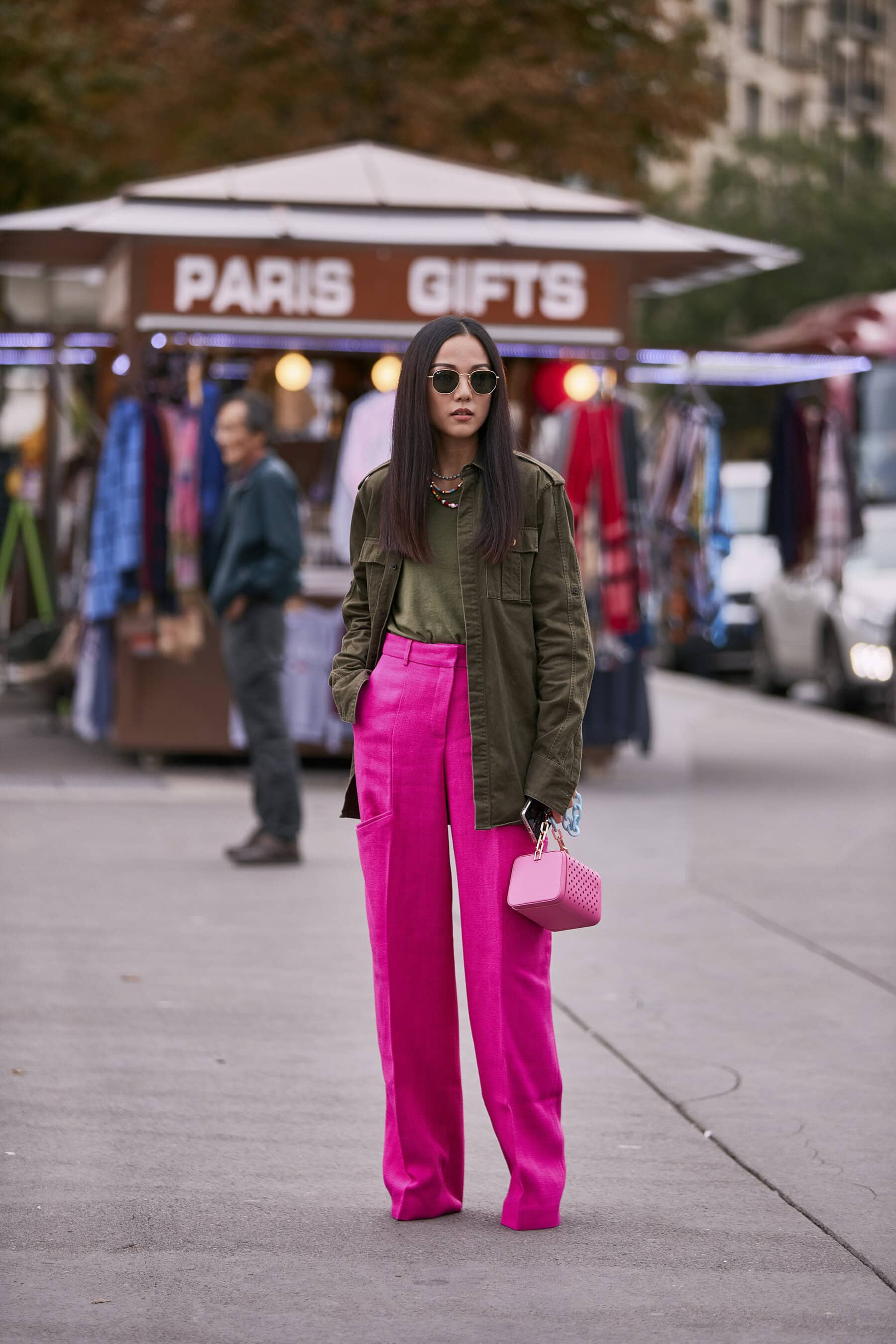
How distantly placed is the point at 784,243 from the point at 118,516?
34.1 meters

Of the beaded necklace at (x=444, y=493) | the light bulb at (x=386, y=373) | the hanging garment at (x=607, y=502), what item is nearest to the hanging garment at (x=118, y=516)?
the light bulb at (x=386, y=373)

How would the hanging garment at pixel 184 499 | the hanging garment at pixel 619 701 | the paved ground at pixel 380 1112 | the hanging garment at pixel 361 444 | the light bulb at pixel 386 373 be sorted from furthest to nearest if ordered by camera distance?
the light bulb at pixel 386 373
the hanging garment at pixel 619 701
the hanging garment at pixel 361 444
the hanging garment at pixel 184 499
the paved ground at pixel 380 1112

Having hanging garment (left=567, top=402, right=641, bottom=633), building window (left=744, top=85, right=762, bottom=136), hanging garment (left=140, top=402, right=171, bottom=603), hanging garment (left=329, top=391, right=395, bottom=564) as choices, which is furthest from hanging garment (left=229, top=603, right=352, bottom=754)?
building window (left=744, top=85, right=762, bottom=136)

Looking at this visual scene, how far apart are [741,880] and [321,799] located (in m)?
2.99

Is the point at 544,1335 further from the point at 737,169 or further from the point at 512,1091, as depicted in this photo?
the point at 737,169

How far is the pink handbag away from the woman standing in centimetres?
6

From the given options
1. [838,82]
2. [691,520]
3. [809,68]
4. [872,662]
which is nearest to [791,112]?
[809,68]

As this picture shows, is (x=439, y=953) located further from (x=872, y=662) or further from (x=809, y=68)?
(x=809, y=68)

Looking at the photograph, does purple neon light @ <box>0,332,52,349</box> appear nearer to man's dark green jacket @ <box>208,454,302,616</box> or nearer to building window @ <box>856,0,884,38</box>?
man's dark green jacket @ <box>208,454,302,616</box>

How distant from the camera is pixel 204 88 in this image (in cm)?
2022

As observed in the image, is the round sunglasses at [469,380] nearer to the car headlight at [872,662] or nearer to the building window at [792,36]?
the car headlight at [872,662]

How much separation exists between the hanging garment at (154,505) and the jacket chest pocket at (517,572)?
23.3ft

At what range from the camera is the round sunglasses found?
→ 13.8ft

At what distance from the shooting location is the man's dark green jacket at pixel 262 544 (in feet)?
28.1
